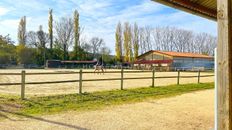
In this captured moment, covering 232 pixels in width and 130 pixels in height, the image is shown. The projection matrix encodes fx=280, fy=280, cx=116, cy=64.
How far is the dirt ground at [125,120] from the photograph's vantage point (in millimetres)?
5812

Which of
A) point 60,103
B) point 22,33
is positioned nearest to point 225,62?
point 60,103

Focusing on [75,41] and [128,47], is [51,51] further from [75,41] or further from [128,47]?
[128,47]

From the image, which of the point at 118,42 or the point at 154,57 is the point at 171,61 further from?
the point at 118,42

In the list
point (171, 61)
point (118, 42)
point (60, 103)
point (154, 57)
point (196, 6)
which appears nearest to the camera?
point (196, 6)

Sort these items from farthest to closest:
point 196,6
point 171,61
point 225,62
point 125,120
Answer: point 171,61 → point 125,120 → point 196,6 → point 225,62

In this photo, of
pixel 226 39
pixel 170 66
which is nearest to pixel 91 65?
pixel 170 66

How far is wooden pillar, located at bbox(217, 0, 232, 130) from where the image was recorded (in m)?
2.07

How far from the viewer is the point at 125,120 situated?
21.4 ft

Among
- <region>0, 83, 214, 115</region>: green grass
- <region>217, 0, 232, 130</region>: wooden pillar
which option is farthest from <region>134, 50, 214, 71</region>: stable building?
<region>217, 0, 232, 130</region>: wooden pillar

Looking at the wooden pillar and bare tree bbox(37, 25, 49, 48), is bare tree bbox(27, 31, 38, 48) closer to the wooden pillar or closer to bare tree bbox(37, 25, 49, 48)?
bare tree bbox(37, 25, 49, 48)

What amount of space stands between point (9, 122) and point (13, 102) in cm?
271

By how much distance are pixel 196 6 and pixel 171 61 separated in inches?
2086

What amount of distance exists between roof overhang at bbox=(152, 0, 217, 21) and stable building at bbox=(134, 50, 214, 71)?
48.5m

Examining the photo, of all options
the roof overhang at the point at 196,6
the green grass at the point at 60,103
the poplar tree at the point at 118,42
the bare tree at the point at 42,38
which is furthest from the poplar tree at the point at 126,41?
the roof overhang at the point at 196,6
